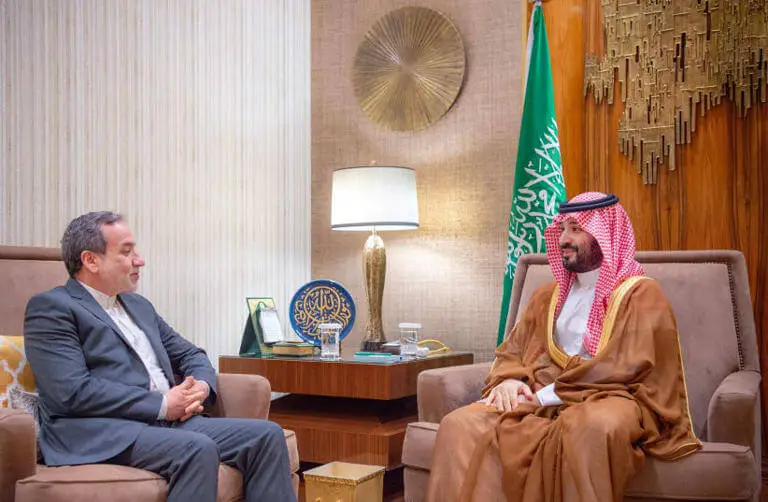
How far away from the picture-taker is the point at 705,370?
8.66 feet

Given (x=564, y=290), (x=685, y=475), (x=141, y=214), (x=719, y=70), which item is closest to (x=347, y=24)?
(x=141, y=214)

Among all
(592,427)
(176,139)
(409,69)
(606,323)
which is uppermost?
(409,69)

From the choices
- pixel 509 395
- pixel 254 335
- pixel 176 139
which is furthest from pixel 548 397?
pixel 176 139

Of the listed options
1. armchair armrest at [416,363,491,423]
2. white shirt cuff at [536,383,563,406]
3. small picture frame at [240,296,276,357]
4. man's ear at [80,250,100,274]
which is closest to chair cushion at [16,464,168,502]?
man's ear at [80,250,100,274]

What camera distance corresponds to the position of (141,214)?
11.1 feet

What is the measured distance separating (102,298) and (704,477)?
1747mm

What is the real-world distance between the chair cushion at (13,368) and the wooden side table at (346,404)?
52.6 inches

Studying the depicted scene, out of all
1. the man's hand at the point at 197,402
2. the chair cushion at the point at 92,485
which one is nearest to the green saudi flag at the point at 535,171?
the man's hand at the point at 197,402

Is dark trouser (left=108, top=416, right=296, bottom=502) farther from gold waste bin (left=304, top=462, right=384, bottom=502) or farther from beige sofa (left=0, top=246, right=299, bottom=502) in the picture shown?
gold waste bin (left=304, top=462, right=384, bottom=502)

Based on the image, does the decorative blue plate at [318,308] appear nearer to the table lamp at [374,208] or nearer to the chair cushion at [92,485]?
the table lamp at [374,208]

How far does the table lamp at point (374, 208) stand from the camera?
3.59 metres

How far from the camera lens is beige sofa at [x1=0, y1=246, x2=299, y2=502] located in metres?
1.92

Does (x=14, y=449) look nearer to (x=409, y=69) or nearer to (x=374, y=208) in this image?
(x=374, y=208)

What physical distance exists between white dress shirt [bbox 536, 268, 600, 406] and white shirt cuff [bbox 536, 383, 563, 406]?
36 mm
